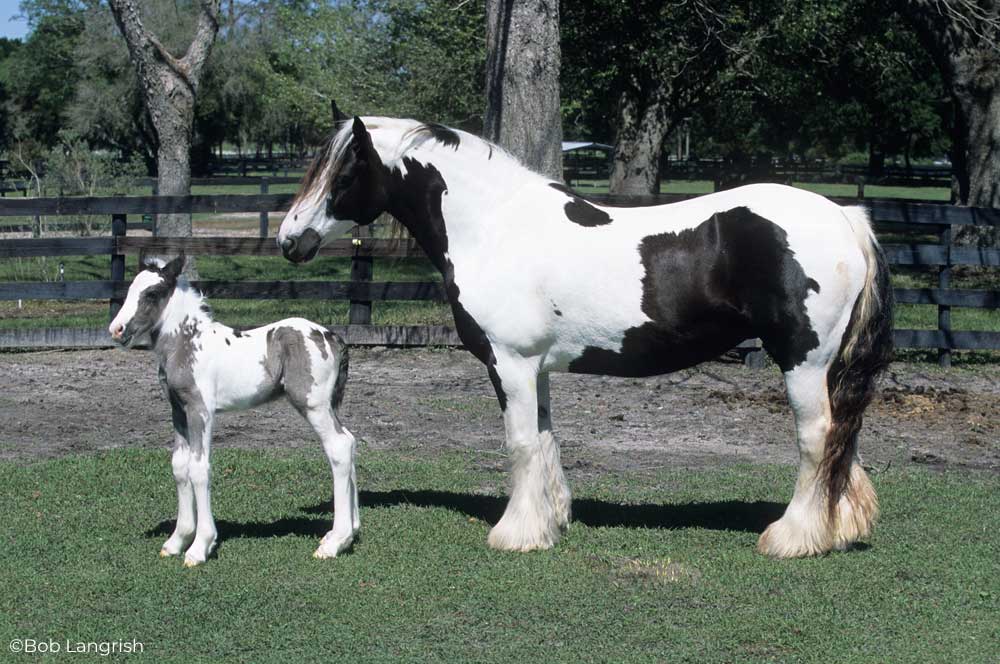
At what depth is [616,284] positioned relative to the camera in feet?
17.9

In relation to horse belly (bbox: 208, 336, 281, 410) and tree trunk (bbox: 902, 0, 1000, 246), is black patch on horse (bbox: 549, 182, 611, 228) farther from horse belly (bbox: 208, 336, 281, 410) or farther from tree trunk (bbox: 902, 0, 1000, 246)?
tree trunk (bbox: 902, 0, 1000, 246)

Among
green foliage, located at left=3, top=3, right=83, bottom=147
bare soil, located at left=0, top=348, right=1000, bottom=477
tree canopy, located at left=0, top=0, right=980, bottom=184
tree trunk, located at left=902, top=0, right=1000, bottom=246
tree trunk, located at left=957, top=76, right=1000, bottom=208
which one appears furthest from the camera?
green foliage, located at left=3, top=3, right=83, bottom=147

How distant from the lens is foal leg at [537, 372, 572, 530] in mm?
5895

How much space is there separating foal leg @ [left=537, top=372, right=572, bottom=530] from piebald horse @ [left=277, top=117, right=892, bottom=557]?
0.01 m

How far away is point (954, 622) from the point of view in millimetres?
4539

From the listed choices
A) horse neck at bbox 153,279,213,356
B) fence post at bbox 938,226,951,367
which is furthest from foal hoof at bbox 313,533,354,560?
fence post at bbox 938,226,951,367

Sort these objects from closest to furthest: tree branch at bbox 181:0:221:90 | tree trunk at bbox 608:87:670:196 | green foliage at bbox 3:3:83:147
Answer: tree branch at bbox 181:0:221:90
tree trunk at bbox 608:87:670:196
green foliage at bbox 3:3:83:147

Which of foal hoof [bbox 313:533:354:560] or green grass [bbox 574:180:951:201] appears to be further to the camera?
green grass [bbox 574:180:951:201]

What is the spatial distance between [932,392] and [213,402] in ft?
22.1

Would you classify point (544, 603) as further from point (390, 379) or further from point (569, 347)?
point (390, 379)

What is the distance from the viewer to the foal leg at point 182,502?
5.34m

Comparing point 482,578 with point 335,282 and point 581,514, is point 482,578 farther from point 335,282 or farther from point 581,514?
point 335,282

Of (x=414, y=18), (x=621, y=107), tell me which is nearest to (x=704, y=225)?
(x=621, y=107)

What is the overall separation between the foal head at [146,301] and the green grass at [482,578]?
111cm
